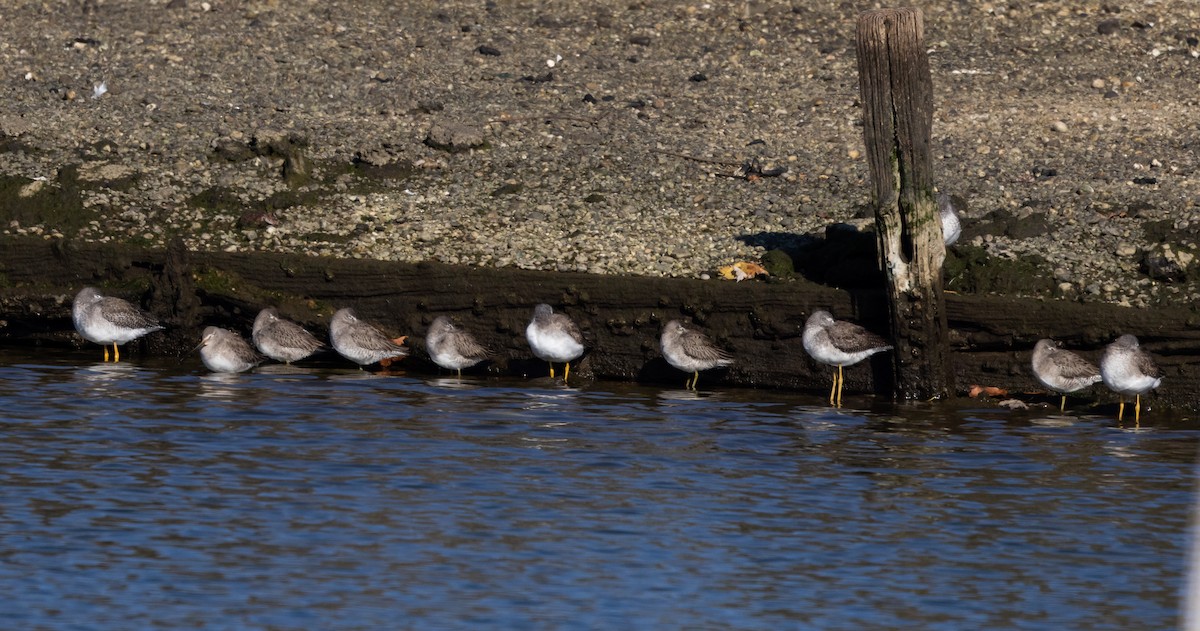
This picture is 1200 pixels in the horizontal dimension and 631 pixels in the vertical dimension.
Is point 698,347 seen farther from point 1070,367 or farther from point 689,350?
point 1070,367

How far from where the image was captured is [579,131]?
1933 centimetres

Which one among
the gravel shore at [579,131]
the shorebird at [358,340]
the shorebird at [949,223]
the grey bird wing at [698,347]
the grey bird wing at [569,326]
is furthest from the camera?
the gravel shore at [579,131]

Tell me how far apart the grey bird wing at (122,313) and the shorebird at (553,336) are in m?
3.67

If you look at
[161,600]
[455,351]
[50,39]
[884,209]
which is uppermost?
[50,39]

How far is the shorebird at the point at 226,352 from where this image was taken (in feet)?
50.4

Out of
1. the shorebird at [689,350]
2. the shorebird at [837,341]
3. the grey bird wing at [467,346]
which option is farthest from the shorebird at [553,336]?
the shorebird at [837,341]

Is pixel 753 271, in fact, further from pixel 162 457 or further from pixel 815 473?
pixel 162 457

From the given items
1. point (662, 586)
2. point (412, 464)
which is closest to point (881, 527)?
point (662, 586)

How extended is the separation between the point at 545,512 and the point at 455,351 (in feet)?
13.9

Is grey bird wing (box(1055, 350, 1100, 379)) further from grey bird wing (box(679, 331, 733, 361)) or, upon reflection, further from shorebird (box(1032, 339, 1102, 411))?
grey bird wing (box(679, 331, 733, 361))

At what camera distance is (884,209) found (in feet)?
44.5

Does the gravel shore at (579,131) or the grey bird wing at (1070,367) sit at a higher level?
the gravel shore at (579,131)

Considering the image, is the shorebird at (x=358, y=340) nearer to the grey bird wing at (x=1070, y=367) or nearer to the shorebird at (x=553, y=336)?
the shorebird at (x=553, y=336)

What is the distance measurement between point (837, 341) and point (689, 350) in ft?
4.04
